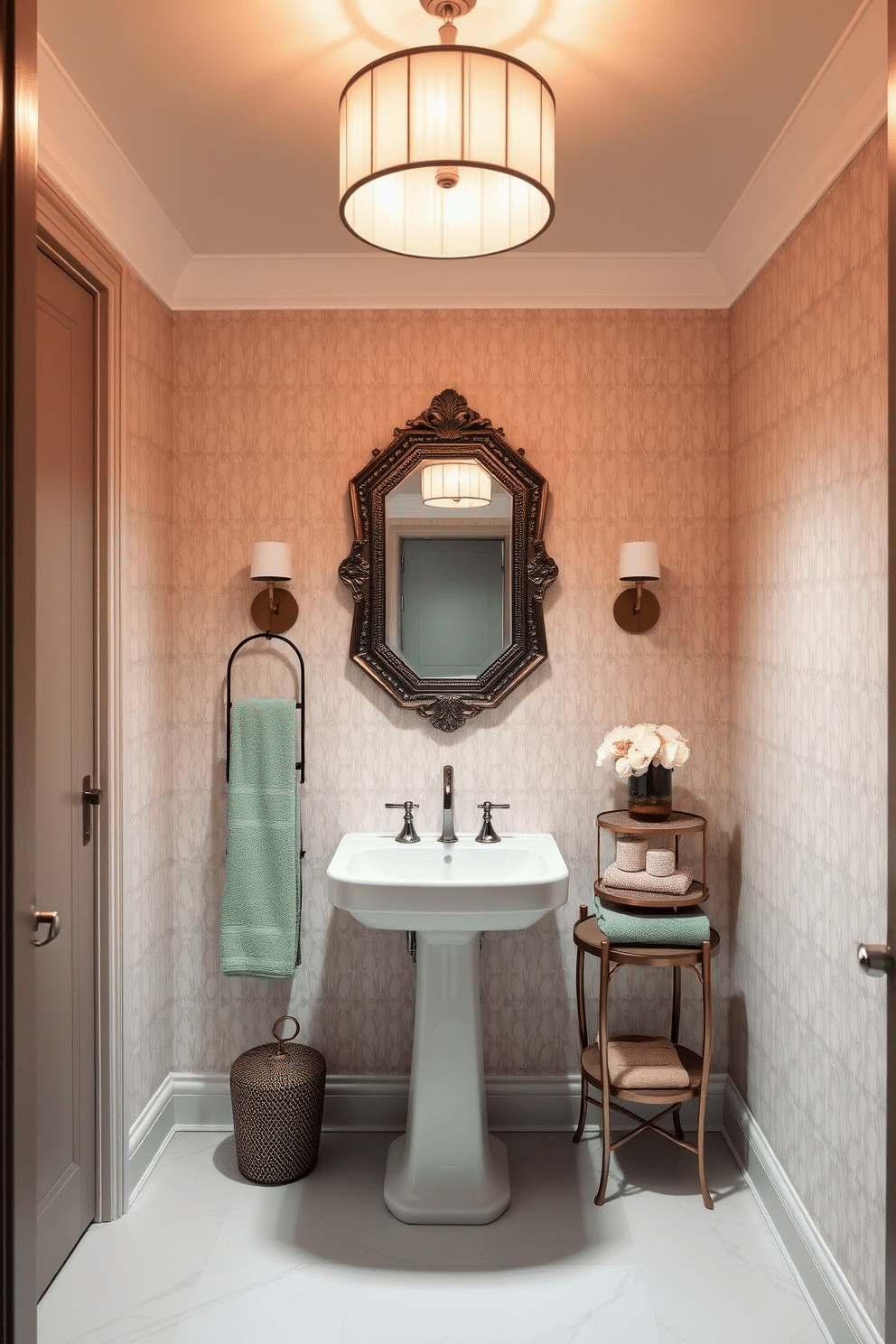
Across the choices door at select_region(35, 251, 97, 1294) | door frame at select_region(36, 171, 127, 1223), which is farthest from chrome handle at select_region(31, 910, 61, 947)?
door frame at select_region(36, 171, 127, 1223)

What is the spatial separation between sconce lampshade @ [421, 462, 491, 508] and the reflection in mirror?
1cm

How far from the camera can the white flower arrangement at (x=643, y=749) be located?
256cm

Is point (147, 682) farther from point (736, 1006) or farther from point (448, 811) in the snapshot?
point (736, 1006)

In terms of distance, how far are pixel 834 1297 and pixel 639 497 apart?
201 centimetres

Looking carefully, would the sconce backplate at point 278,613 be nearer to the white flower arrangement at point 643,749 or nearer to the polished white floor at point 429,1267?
the white flower arrangement at point 643,749

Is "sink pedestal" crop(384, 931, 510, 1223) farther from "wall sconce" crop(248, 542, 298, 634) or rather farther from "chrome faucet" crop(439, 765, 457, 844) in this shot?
"wall sconce" crop(248, 542, 298, 634)

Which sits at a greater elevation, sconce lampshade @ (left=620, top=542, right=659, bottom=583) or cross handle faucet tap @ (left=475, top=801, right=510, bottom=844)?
sconce lampshade @ (left=620, top=542, right=659, bottom=583)

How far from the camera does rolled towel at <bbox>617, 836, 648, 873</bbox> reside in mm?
2566

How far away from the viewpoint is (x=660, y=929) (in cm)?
246

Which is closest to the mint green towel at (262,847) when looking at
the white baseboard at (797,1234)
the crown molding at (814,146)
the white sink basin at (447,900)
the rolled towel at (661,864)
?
the white sink basin at (447,900)

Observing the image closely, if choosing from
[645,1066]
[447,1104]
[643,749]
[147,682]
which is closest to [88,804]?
[147,682]

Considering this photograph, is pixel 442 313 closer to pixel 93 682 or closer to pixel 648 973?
pixel 93 682

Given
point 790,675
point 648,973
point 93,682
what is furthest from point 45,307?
point 648,973

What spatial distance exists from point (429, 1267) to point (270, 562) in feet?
5.95
